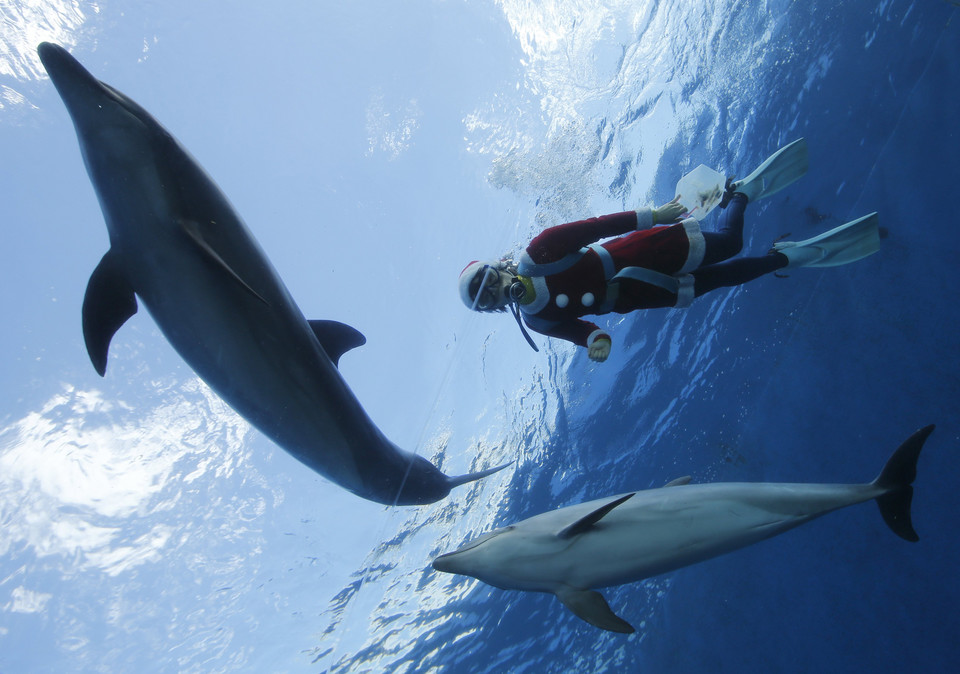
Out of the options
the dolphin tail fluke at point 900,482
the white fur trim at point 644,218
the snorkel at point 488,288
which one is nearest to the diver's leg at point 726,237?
the white fur trim at point 644,218

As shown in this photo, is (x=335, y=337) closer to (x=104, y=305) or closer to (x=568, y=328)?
(x=104, y=305)

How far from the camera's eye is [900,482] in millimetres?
3885

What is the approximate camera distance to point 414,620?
16453 mm

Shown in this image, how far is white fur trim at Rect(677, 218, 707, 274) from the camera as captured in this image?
16.9 feet

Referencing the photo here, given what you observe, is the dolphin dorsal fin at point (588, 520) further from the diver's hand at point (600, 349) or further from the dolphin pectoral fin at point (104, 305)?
the dolphin pectoral fin at point (104, 305)

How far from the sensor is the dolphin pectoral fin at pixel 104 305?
9.76 feet

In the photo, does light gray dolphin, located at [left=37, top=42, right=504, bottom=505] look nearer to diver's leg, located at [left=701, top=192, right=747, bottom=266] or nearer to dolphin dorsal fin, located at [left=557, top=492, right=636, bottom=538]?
dolphin dorsal fin, located at [left=557, top=492, right=636, bottom=538]

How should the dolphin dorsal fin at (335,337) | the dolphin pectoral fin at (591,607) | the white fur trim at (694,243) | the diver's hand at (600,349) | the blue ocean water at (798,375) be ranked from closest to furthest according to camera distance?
the dolphin pectoral fin at (591,607), the dolphin dorsal fin at (335,337), the diver's hand at (600,349), the white fur trim at (694,243), the blue ocean water at (798,375)

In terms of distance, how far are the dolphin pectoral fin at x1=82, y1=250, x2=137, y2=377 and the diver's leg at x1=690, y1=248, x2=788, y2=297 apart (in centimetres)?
511

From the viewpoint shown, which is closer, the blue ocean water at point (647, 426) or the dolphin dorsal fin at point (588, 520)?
the dolphin dorsal fin at point (588, 520)

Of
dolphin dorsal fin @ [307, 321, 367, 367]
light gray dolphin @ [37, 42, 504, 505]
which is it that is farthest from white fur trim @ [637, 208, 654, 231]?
light gray dolphin @ [37, 42, 504, 505]

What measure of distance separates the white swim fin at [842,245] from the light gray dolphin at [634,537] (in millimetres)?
3112

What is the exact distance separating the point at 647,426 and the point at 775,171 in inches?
399

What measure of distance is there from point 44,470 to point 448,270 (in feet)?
35.5
